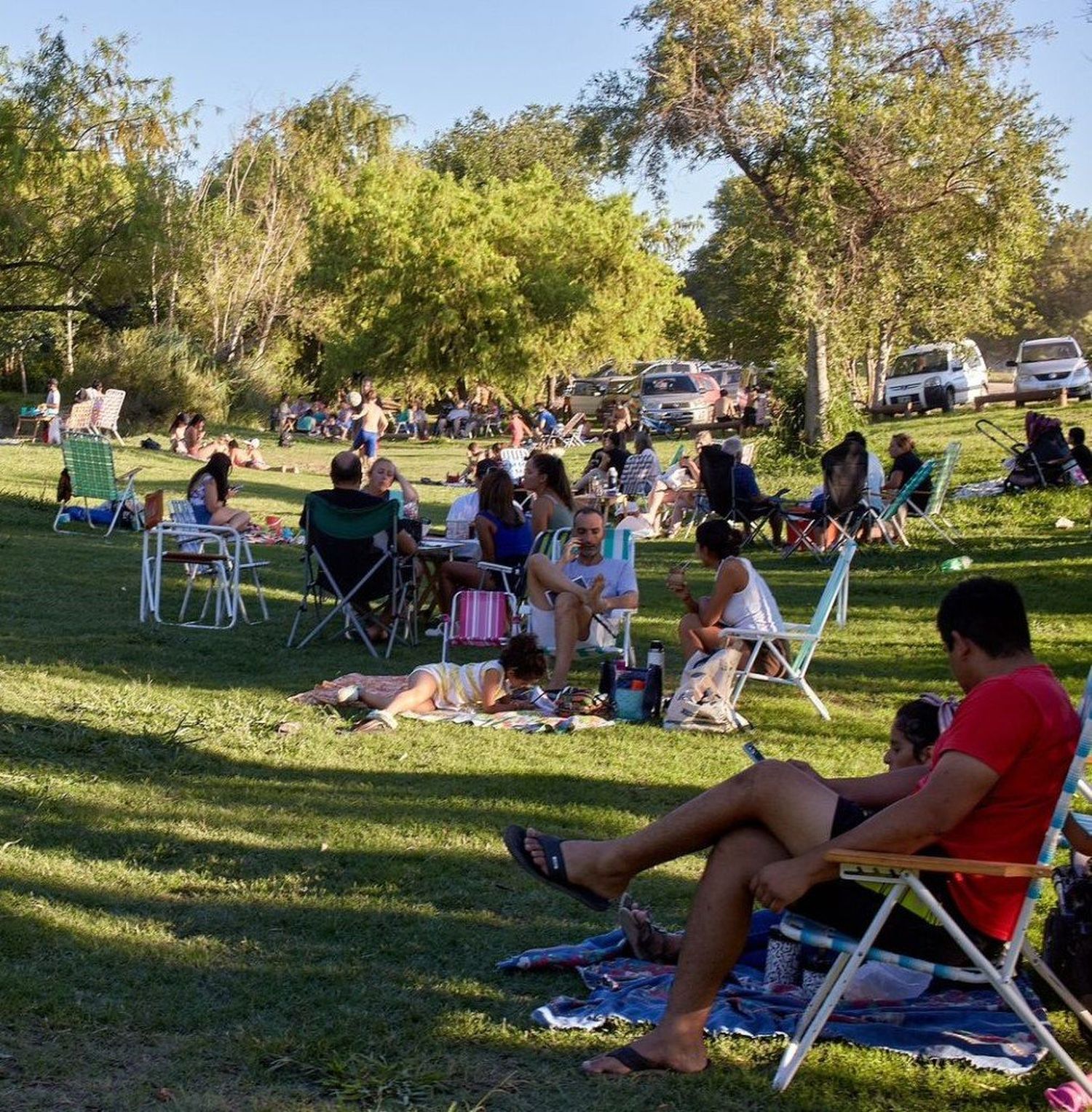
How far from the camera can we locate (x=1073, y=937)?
12.0ft

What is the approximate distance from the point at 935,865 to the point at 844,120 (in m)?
24.2

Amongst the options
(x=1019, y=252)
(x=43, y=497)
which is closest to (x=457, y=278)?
(x=1019, y=252)

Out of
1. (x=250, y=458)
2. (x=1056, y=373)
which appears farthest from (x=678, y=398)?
(x=250, y=458)

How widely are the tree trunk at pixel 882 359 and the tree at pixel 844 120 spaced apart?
2411mm

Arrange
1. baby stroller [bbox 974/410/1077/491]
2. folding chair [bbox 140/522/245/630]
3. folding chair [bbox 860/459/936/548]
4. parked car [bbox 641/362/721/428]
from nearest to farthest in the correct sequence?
folding chair [bbox 140/522/245/630] → folding chair [bbox 860/459/936/548] → baby stroller [bbox 974/410/1077/491] → parked car [bbox 641/362/721/428]

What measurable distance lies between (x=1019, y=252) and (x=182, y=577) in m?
19.2

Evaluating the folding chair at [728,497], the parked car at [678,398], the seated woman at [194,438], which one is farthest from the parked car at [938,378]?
the folding chair at [728,497]

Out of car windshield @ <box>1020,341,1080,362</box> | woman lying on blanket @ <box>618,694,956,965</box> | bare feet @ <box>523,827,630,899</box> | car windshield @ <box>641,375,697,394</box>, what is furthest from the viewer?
car windshield @ <box>641,375,697,394</box>

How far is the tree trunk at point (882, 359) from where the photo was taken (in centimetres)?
2977

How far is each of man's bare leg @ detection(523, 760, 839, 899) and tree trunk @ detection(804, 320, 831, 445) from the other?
2072cm

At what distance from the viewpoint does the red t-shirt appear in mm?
3346

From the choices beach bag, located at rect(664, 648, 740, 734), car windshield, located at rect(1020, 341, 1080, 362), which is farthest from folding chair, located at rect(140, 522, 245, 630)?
car windshield, located at rect(1020, 341, 1080, 362)

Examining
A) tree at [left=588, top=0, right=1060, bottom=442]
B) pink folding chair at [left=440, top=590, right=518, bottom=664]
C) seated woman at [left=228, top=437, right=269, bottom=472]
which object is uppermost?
tree at [left=588, top=0, right=1060, bottom=442]

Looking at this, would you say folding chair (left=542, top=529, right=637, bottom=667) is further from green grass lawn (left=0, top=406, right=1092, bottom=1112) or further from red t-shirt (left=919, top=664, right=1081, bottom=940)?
red t-shirt (left=919, top=664, right=1081, bottom=940)
